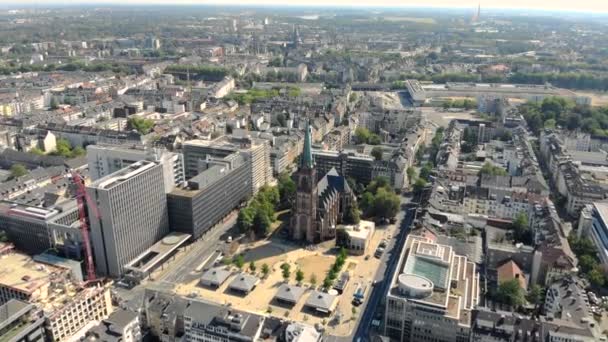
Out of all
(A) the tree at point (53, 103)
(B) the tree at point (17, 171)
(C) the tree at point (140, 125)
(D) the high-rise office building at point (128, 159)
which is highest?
(D) the high-rise office building at point (128, 159)

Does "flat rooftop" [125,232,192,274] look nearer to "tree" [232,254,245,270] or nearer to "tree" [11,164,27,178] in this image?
"tree" [232,254,245,270]

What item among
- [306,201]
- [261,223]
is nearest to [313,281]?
[306,201]

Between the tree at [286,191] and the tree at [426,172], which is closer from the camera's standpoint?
the tree at [286,191]

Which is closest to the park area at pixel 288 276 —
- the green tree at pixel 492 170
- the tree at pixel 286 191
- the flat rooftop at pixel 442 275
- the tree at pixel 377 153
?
the flat rooftop at pixel 442 275

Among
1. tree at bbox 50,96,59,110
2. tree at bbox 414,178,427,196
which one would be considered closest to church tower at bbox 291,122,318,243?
tree at bbox 414,178,427,196

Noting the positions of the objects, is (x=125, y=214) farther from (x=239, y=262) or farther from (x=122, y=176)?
(x=239, y=262)

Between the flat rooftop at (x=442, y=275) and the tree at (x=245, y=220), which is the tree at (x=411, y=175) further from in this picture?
the tree at (x=245, y=220)
